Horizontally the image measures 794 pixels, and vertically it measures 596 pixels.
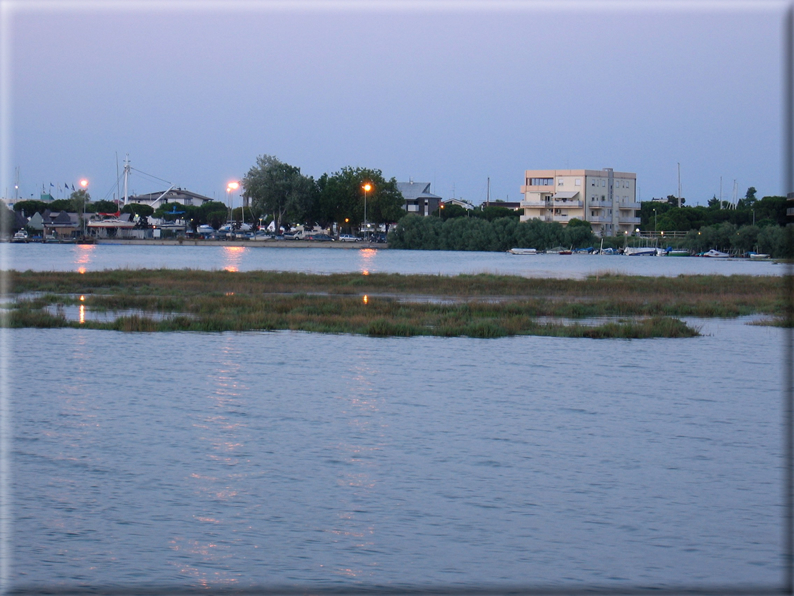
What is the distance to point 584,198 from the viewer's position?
6240 inches

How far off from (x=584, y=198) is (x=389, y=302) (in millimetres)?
123114

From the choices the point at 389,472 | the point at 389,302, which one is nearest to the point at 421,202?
the point at 389,302

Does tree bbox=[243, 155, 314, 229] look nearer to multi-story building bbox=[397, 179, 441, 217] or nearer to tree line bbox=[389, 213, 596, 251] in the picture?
tree line bbox=[389, 213, 596, 251]

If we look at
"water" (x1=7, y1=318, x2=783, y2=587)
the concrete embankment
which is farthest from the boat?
"water" (x1=7, y1=318, x2=783, y2=587)

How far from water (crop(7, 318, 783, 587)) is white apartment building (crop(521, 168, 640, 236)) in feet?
448

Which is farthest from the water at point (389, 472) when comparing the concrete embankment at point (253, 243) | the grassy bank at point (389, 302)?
the concrete embankment at point (253, 243)

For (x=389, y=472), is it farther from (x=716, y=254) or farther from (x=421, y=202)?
(x=421, y=202)

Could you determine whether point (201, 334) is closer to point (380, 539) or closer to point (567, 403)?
point (567, 403)

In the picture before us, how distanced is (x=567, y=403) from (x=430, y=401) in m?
2.92

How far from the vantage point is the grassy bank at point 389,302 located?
32375 millimetres

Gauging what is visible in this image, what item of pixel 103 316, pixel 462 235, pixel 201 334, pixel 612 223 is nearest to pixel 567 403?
pixel 201 334

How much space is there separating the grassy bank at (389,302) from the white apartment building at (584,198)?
96827 mm

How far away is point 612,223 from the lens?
538 ft

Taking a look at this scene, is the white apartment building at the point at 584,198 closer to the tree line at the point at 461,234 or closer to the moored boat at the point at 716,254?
the tree line at the point at 461,234
